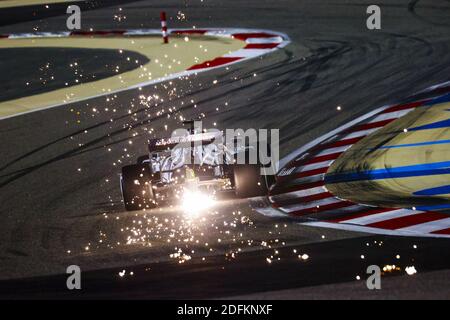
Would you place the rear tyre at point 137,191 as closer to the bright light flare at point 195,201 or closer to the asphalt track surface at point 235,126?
the asphalt track surface at point 235,126

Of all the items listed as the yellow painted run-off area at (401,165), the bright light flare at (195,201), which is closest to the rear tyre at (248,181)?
the bright light flare at (195,201)

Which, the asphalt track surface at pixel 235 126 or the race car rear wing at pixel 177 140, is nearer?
the asphalt track surface at pixel 235 126

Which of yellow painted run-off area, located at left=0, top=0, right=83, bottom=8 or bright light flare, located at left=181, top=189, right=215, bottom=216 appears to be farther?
yellow painted run-off area, located at left=0, top=0, right=83, bottom=8

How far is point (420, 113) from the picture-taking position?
605 inches

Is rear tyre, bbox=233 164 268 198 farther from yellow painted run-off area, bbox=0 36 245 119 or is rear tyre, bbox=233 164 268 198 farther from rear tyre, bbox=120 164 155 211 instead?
yellow painted run-off area, bbox=0 36 245 119

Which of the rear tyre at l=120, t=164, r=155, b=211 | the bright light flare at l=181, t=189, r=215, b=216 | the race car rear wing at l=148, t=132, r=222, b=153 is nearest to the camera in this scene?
the bright light flare at l=181, t=189, r=215, b=216

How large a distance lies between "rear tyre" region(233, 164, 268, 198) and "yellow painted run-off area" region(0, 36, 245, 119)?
7524 mm

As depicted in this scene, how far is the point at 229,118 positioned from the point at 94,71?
20.1 feet

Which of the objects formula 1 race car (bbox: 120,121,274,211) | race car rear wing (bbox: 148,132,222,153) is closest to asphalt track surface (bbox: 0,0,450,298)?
formula 1 race car (bbox: 120,121,274,211)

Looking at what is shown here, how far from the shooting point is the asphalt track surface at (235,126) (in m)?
9.02

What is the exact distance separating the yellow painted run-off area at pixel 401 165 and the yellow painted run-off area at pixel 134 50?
6.80m

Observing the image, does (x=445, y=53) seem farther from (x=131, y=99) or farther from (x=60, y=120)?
(x=60, y=120)

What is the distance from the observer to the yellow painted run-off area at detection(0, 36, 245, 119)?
1914cm
